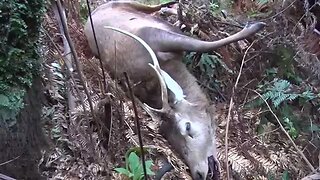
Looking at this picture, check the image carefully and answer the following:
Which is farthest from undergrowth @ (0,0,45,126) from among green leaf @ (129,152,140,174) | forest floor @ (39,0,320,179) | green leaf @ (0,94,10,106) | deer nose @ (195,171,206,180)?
deer nose @ (195,171,206,180)

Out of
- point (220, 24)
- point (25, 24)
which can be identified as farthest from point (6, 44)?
point (220, 24)

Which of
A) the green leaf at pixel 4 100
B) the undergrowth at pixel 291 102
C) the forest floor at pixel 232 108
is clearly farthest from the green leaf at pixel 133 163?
the undergrowth at pixel 291 102

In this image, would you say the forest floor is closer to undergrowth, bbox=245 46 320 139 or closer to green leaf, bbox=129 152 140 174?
undergrowth, bbox=245 46 320 139

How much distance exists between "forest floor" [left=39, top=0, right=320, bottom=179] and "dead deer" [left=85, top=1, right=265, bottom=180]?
0.37ft

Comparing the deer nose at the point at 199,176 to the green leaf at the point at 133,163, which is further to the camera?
the deer nose at the point at 199,176

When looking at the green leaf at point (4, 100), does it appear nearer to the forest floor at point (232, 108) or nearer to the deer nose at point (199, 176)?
the forest floor at point (232, 108)

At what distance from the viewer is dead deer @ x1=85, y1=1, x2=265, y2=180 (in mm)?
3602

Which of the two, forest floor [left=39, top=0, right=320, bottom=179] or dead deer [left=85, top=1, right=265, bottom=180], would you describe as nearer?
forest floor [left=39, top=0, right=320, bottom=179]

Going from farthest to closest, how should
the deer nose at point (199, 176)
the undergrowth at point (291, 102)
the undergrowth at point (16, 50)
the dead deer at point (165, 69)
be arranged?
the undergrowth at point (291, 102), the dead deer at point (165, 69), the deer nose at point (199, 176), the undergrowth at point (16, 50)

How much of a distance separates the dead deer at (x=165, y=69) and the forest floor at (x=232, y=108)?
11cm

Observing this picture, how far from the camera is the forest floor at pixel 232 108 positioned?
3361 mm

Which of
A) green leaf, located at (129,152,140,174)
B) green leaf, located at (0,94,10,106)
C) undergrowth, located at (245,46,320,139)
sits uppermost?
green leaf, located at (0,94,10,106)

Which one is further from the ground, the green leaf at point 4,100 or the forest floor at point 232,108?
the green leaf at point 4,100

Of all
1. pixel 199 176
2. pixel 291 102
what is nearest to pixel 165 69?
pixel 291 102
